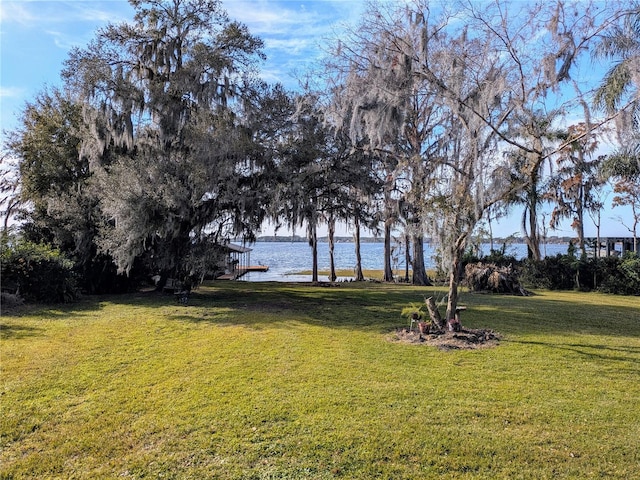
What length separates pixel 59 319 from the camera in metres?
8.03

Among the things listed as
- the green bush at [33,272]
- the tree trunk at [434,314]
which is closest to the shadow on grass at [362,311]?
the green bush at [33,272]

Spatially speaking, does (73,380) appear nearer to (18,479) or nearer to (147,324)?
(18,479)

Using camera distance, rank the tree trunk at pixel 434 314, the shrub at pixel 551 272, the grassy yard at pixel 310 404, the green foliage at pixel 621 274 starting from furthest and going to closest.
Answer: the shrub at pixel 551 272
the green foliage at pixel 621 274
the tree trunk at pixel 434 314
the grassy yard at pixel 310 404

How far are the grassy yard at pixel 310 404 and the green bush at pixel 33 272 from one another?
3006 mm

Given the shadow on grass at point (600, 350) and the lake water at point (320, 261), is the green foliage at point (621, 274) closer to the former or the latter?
the lake water at point (320, 261)

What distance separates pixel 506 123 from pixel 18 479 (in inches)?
293

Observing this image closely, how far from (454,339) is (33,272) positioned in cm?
998

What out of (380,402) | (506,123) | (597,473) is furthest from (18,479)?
(506,123)

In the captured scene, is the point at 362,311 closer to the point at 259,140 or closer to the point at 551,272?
the point at 259,140

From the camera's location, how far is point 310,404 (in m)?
3.84

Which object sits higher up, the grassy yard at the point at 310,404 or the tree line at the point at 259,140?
the tree line at the point at 259,140

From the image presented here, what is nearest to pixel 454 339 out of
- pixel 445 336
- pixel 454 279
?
pixel 445 336

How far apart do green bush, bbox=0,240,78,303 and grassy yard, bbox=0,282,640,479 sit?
3.01m

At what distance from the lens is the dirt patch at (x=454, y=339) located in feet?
20.0
